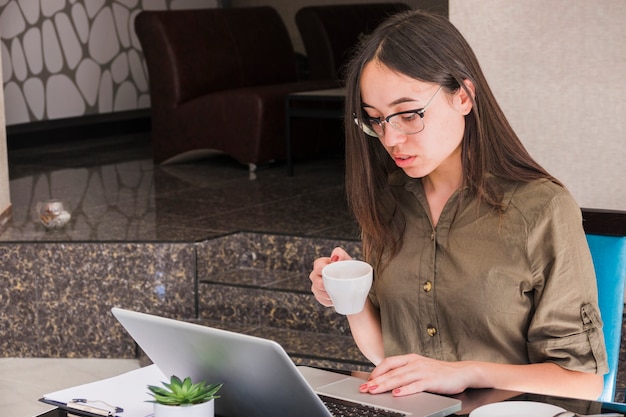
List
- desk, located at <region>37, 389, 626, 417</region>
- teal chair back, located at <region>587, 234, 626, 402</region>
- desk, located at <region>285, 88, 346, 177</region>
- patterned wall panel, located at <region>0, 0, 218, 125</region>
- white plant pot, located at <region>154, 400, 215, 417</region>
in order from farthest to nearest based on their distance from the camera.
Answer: patterned wall panel, located at <region>0, 0, 218, 125</region> → desk, located at <region>285, 88, 346, 177</region> → teal chair back, located at <region>587, 234, 626, 402</region> → desk, located at <region>37, 389, 626, 417</region> → white plant pot, located at <region>154, 400, 215, 417</region>

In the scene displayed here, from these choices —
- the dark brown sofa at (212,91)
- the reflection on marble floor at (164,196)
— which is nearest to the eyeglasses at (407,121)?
the reflection on marble floor at (164,196)

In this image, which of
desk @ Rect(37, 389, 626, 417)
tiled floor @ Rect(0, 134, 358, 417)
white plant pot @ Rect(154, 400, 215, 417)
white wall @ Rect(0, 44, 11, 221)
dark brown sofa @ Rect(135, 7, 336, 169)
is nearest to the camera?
white plant pot @ Rect(154, 400, 215, 417)

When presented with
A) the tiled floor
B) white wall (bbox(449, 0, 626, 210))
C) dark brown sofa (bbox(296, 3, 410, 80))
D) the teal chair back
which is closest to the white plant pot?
the teal chair back

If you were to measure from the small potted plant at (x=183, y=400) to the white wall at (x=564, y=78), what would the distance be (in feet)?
8.23

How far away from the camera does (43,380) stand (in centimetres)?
385

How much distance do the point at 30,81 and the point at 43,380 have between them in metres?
3.92

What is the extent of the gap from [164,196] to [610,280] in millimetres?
3782

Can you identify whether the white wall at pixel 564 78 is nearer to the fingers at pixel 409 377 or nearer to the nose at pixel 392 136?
the nose at pixel 392 136

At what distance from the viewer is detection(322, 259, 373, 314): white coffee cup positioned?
4.81 feet

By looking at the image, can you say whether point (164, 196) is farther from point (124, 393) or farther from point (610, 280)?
point (124, 393)

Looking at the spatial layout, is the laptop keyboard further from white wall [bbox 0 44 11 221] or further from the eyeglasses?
white wall [bbox 0 44 11 221]

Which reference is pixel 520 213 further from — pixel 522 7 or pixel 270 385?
pixel 522 7

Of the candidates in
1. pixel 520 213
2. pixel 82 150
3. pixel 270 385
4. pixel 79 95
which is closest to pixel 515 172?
pixel 520 213

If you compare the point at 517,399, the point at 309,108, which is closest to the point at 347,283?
the point at 517,399
